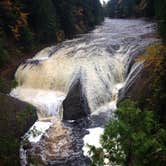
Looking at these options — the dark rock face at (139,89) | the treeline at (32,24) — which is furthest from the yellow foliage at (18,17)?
the dark rock face at (139,89)

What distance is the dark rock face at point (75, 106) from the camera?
44.0ft

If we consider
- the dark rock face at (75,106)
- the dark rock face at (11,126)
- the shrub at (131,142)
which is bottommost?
the dark rock face at (75,106)

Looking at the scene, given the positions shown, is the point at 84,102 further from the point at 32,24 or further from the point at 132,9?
the point at 132,9

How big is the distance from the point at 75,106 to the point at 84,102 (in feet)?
1.47

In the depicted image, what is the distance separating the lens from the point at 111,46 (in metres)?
19.8

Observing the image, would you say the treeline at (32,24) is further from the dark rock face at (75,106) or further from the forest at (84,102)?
the dark rock face at (75,106)

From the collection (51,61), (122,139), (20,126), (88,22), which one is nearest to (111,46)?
(51,61)

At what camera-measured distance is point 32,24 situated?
2559cm

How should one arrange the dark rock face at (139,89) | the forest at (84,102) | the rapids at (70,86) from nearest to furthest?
the forest at (84,102), the rapids at (70,86), the dark rock face at (139,89)

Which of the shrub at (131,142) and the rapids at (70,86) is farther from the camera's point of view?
the rapids at (70,86)

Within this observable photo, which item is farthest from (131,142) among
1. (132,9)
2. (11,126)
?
(132,9)

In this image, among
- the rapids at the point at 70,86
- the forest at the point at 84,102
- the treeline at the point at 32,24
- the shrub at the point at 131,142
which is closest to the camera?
the shrub at the point at 131,142

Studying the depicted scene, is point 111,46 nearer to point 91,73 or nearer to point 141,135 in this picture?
point 91,73

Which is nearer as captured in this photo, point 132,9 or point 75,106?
point 75,106
